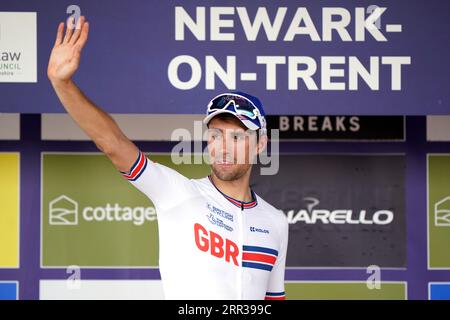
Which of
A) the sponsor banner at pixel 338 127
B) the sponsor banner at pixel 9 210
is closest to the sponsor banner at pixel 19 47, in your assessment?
the sponsor banner at pixel 9 210

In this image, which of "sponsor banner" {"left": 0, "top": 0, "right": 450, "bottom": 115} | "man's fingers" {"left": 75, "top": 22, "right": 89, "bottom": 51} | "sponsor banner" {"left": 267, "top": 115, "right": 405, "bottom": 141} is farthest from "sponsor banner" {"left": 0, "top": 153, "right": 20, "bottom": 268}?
"man's fingers" {"left": 75, "top": 22, "right": 89, "bottom": 51}

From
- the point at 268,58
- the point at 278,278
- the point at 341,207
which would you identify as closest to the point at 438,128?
the point at 341,207

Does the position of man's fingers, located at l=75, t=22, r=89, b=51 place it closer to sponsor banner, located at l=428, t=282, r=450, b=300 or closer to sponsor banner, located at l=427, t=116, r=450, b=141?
sponsor banner, located at l=427, t=116, r=450, b=141

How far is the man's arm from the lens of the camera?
111 inches

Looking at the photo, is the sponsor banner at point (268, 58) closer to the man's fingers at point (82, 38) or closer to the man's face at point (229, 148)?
the man's face at point (229, 148)

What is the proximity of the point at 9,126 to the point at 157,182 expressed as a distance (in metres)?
1.88

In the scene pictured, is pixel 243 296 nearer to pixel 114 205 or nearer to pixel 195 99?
pixel 195 99

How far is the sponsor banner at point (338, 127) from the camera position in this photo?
4.80 metres

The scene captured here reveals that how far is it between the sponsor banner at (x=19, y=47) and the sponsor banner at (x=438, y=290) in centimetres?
237

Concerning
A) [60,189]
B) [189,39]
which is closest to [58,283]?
[60,189]

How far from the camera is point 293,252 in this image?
4805 millimetres

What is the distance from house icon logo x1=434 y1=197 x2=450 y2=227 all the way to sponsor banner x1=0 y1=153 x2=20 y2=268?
2.26m

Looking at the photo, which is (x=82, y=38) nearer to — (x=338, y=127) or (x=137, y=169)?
(x=137, y=169)

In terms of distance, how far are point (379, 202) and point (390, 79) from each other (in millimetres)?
996
